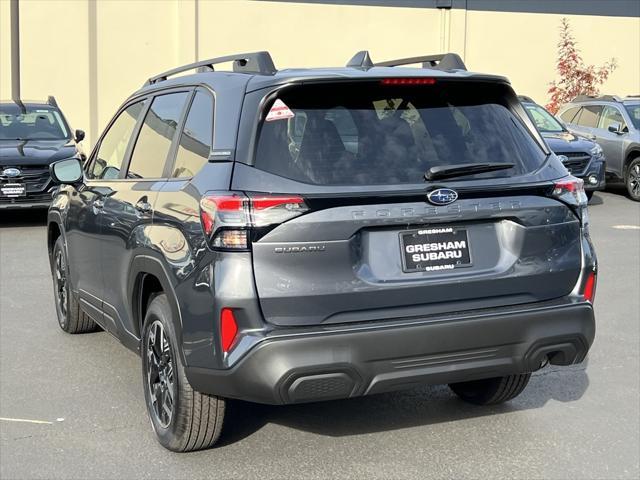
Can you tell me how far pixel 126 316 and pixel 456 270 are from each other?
193 cm

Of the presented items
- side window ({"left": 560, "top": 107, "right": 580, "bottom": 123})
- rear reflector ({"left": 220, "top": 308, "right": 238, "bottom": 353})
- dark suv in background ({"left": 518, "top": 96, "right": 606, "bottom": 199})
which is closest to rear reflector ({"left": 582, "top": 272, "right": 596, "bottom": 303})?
rear reflector ({"left": 220, "top": 308, "right": 238, "bottom": 353})

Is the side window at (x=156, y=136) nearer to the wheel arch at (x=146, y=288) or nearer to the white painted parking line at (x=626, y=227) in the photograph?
the wheel arch at (x=146, y=288)

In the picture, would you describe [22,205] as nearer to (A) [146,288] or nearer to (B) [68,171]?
(B) [68,171]

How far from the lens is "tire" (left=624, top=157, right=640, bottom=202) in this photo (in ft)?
52.3

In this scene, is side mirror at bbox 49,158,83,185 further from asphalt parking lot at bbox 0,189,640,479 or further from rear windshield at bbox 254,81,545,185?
rear windshield at bbox 254,81,545,185

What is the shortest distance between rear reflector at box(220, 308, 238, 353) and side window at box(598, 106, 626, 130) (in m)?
14.1

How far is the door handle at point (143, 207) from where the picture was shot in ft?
14.6

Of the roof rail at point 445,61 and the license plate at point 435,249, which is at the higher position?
the roof rail at point 445,61

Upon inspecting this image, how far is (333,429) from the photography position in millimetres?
4680

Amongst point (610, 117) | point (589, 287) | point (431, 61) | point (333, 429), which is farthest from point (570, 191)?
point (610, 117)

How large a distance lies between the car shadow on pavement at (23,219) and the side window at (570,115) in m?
10.1

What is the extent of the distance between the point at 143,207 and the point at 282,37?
17.2 metres

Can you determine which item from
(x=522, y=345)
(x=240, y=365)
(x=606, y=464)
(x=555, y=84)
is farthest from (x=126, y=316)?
(x=555, y=84)

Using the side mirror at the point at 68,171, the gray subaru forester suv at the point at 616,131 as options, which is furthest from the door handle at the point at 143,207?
the gray subaru forester suv at the point at 616,131
